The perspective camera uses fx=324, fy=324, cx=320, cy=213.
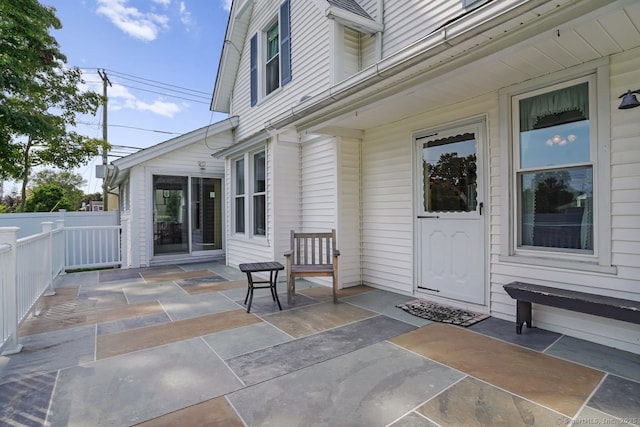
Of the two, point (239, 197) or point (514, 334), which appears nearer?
point (514, 334)

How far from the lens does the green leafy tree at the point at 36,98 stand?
7.91 m

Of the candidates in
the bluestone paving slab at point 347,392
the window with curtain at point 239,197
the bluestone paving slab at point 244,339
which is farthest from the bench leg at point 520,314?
the window with curtain at point 239,197

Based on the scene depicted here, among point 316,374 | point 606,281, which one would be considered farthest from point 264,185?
point 606,281

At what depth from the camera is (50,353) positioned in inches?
113

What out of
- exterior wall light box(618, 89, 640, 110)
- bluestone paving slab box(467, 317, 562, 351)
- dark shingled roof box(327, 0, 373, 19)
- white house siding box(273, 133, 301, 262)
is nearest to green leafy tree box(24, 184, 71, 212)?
white house siding box(273, 133, 301, 262)

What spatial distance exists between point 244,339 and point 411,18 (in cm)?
486

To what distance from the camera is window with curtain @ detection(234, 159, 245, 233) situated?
7.18 m

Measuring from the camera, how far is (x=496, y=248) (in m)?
3.62

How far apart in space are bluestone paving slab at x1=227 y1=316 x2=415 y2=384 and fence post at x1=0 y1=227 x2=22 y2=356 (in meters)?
1.96

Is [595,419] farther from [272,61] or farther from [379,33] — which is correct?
[272,61]

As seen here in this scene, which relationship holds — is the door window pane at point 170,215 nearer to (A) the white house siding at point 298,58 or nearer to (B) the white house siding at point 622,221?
(A) the white house siding at point 298,58

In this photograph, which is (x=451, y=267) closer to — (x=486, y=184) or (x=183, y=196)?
(x=486, y=184)

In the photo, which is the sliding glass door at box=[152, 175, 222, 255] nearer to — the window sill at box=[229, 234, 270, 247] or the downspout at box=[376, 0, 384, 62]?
the window sill at box=[229, 234, 270, 247]

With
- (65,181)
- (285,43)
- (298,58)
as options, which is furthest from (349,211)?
(65,181)
